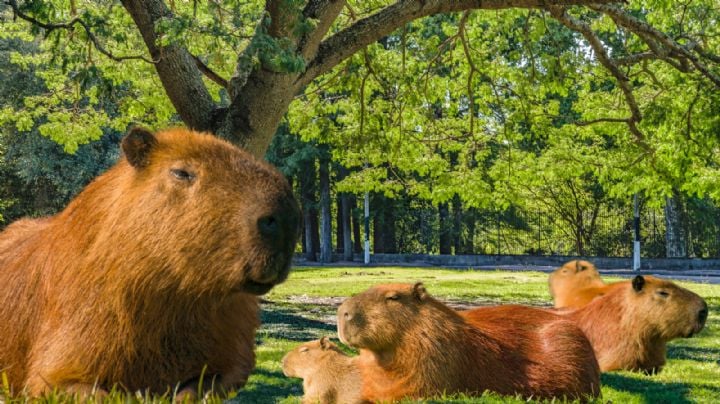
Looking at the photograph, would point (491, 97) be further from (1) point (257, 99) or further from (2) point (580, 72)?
(1) point (257, 99)

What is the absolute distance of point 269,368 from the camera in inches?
324

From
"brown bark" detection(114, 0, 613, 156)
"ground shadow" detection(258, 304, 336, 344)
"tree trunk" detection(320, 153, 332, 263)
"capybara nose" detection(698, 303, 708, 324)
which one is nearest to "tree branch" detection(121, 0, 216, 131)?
"brown bark" detection(114, 0, 613, 156)

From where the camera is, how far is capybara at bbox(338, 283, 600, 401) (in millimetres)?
4953

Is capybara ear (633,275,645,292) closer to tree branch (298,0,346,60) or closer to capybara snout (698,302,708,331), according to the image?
capybara snout (698,302,708,331)

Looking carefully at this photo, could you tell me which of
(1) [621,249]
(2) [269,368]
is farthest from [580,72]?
(1) [621,249]

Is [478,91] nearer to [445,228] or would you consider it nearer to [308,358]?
[308,358]

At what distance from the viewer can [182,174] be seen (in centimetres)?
319

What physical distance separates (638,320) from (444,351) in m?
3.80

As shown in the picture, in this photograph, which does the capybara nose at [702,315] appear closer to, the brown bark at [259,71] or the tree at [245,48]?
the tree at [245,48]

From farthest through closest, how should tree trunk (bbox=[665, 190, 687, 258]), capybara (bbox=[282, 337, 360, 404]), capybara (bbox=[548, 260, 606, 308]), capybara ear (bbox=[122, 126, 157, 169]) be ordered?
tree trunk (bbox=[665, 190, 687, 258]) → capybara (bbox=[548, 260, 606, 308]) → capybara (bbox=[282, 337, 360, 404]) → capybara ear (bbox=[122, 126, 157, 169])

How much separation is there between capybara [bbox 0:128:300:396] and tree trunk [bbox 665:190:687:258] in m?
35.0

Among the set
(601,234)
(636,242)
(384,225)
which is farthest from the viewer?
(384,225)

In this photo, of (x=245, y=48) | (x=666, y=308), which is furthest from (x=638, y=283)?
(x=245, y=48)

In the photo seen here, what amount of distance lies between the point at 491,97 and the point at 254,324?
13.0m
